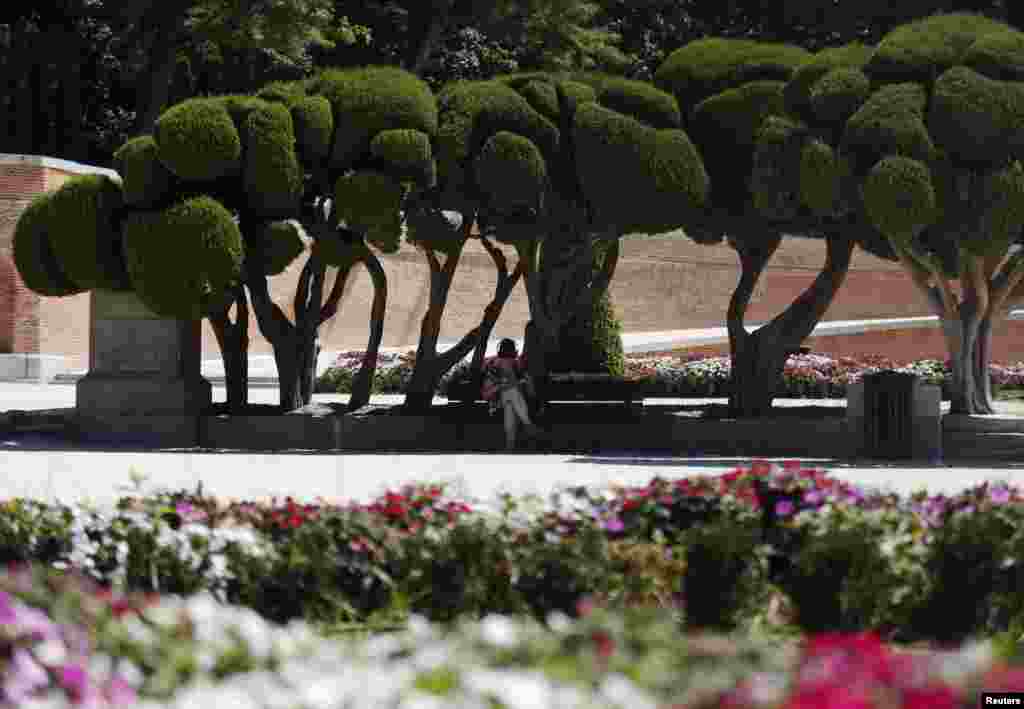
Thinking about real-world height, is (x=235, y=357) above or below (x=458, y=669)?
above

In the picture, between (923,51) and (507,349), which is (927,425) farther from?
(507,349)

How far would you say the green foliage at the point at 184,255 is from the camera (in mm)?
19641

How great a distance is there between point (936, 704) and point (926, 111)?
1599cm

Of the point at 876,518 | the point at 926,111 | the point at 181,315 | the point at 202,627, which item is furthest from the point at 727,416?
the point at 202,627

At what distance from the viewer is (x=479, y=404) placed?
22.7m

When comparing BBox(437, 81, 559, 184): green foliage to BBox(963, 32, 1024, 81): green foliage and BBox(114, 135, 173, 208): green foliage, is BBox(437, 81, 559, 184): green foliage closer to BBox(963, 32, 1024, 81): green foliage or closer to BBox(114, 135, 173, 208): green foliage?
BBox(114, 135, 173, 208): green foliage

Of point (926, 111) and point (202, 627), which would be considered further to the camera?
point (926, 111)

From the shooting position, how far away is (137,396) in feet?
72.1

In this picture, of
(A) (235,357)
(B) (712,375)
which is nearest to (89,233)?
(A) (235,357)

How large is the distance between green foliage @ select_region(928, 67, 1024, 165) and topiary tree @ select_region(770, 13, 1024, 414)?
10mm

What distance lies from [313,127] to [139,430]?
4.35 m

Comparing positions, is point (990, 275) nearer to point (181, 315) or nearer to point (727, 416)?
point (727, 416)

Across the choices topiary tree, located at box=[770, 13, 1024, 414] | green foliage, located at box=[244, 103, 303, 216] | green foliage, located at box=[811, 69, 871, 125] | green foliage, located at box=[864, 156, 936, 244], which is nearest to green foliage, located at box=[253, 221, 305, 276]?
green foliage, located at box=[244, 103, 303, 216]

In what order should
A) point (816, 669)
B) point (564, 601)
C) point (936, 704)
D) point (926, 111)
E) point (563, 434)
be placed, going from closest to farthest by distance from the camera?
point (936, 704) < point (816, 669) < point (564, 601) < point (926, 111) < point (563, 434)
